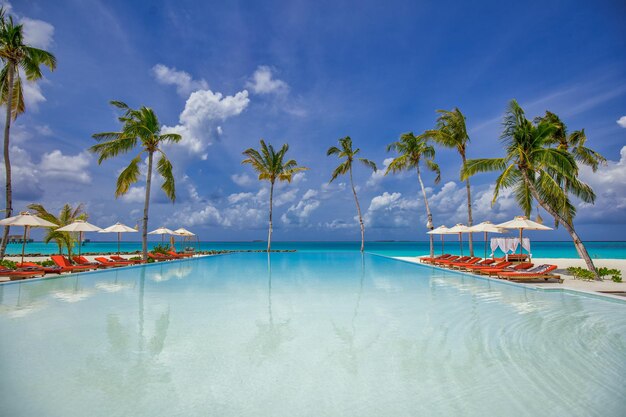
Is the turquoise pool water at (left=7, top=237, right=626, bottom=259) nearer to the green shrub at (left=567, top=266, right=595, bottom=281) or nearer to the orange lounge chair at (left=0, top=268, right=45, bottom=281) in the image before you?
the orange lounge chair at (left=0, top=268, right=45, bottom=281)

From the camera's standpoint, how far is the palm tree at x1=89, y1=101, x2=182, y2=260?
621 inches

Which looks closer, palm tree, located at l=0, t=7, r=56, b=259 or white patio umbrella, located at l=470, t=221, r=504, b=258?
palm tree, located at l=0, t=7, r=56, b=259

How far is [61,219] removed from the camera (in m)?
15.1

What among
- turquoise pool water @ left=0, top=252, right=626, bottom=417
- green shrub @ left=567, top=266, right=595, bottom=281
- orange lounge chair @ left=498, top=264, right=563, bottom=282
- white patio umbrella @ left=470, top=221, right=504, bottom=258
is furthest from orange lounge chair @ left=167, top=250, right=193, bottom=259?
green shrub @ left=567, top=266, right=595, bottom=281

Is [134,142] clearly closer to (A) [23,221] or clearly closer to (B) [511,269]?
(A) [23,221]

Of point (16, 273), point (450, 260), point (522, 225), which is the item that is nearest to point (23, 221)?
point (16, 273)

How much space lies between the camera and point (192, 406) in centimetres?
261

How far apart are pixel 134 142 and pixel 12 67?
206 inches

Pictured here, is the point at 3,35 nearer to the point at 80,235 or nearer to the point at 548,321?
the point at 80,235

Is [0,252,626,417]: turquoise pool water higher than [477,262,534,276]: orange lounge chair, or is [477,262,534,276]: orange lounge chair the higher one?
[477,262,534,276]: orange lounge chair

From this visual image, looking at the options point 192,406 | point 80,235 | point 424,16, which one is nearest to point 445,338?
point 192,406

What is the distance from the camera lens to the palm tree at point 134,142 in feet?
51.7

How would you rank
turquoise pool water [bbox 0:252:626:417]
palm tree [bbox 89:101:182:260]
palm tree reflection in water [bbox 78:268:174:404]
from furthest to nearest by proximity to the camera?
palm tree [bbox 89:101:182:260]
palm tree reflection in water [bbox 78:268:174:404]
turquoise pool water [bbox 0:252:626:417]

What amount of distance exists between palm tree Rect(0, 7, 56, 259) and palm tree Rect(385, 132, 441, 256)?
60.6 feet
